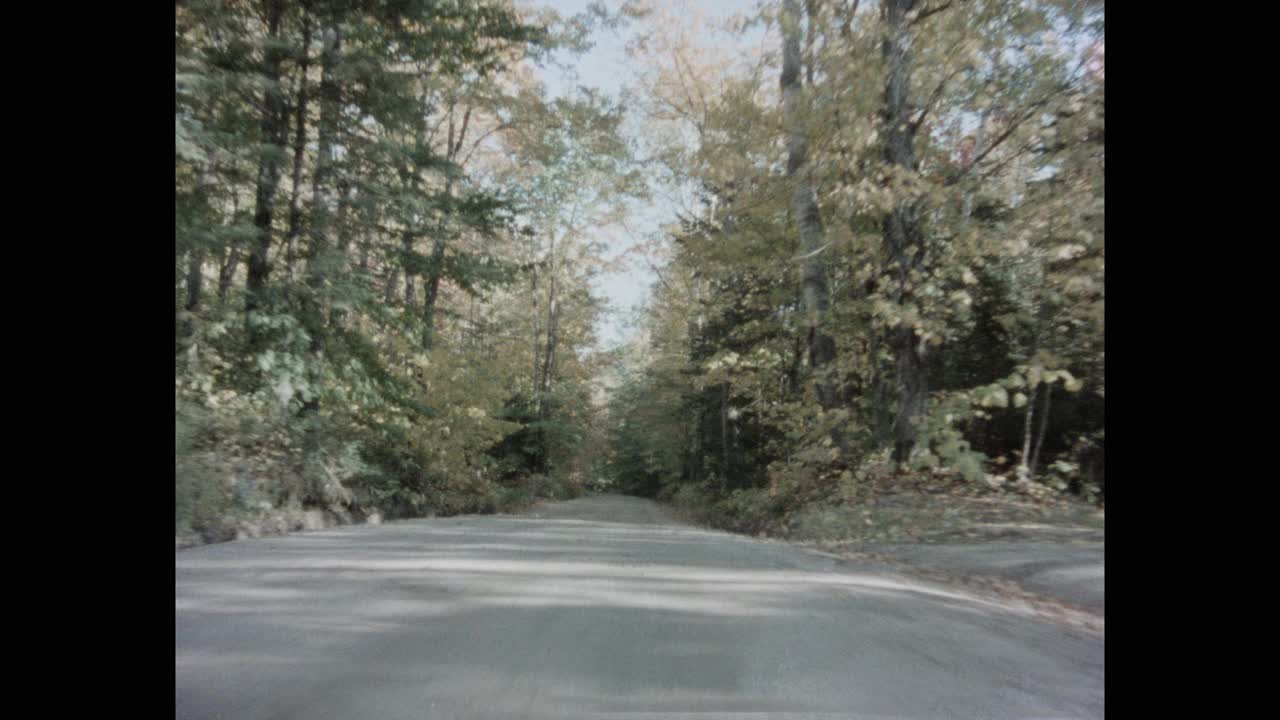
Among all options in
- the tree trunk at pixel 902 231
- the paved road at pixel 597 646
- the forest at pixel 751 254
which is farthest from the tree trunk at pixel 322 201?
the tree trunk at pixel 902 231

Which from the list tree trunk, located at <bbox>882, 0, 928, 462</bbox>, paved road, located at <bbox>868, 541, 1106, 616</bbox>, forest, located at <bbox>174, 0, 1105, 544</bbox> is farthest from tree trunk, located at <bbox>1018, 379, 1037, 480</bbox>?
paved road, located at <bbox>868, 541, 1106, 616</bbox>

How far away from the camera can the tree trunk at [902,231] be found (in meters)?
8.91

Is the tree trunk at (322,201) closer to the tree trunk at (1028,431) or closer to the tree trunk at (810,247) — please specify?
the tree trunk at (810,247)

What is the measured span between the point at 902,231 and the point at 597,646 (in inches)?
325

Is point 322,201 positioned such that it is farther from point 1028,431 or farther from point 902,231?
point 1028,431

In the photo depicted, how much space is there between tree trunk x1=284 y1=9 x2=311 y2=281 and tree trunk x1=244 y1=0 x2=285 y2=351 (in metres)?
0.23

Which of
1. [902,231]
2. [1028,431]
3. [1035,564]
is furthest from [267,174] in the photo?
[1028,431]

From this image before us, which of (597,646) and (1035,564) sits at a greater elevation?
(597,646)

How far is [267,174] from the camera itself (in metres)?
10.0

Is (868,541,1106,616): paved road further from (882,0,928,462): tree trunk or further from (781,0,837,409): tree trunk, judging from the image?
(781,0,837,409): tree trunk
